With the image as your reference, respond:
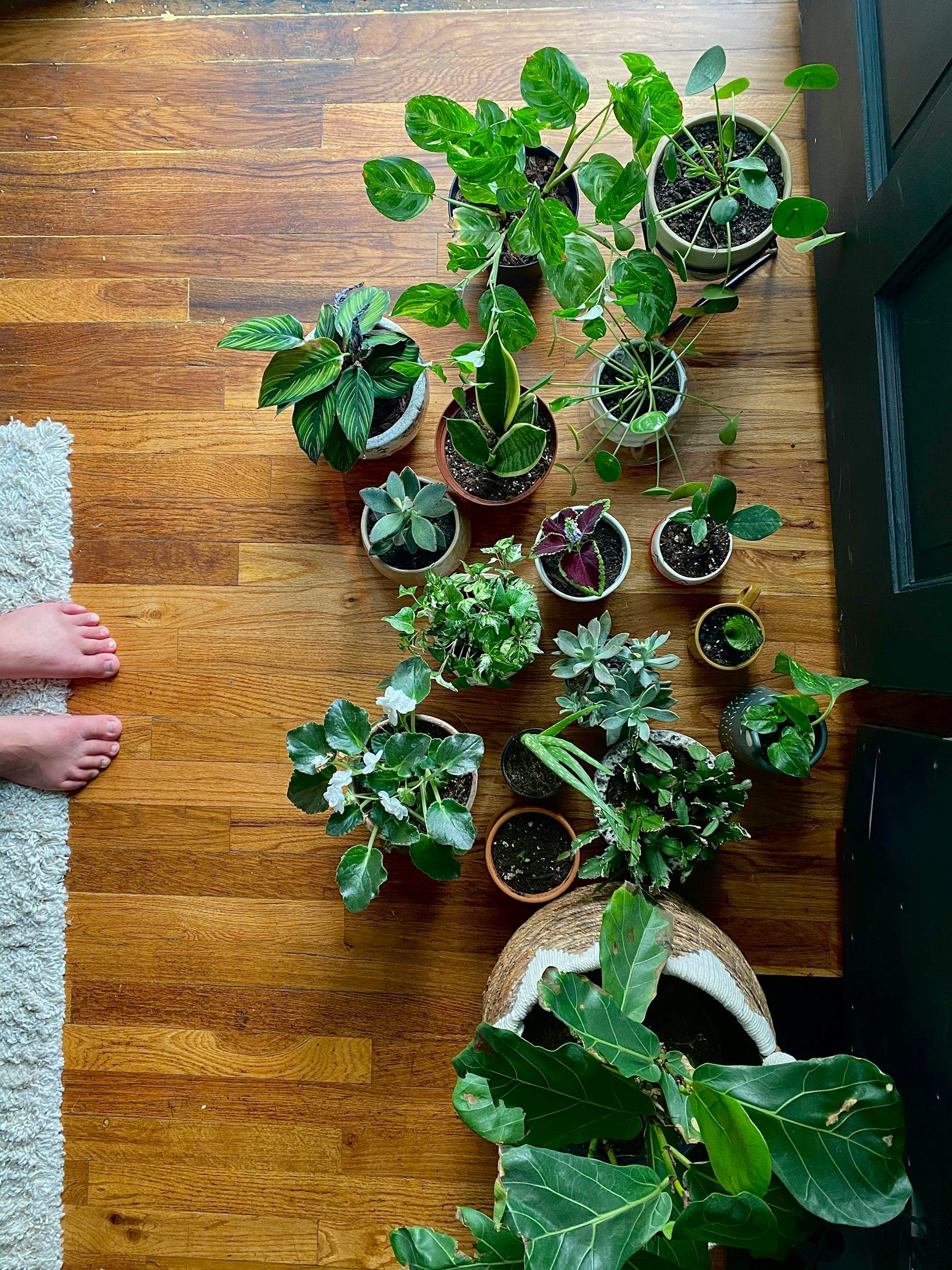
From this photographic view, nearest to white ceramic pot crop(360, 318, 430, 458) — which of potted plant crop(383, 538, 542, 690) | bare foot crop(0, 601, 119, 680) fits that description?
potted plant crop(383, 538, 542, 690)

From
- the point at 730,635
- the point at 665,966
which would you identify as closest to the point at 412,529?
the point at 730,635

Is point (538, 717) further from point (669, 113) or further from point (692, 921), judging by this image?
point (669, 113)

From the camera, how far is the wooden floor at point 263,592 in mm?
1648

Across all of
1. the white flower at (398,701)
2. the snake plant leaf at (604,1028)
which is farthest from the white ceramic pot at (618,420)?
the snake plant leaf at (604,1028)

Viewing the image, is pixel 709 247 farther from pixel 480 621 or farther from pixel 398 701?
pixel 398 701

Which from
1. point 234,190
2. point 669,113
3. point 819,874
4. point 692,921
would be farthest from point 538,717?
point 234,190

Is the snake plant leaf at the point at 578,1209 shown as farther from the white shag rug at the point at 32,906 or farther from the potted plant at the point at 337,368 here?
the white shag rug at the point at 32,906

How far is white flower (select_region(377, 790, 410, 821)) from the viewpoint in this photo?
1260mm

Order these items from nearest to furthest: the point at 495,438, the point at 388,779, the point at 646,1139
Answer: the point at 646,1139
the point at 388,779
the point at 495,438

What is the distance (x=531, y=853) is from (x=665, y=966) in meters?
0.43

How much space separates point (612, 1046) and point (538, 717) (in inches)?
32.7

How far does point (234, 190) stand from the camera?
1.80 metres

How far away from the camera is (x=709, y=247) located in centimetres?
154

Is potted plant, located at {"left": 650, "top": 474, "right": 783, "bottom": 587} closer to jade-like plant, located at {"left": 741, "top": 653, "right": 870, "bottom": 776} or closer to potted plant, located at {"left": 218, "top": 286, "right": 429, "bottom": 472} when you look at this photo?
jade-like plant, located at {"left": 741, "top": 653, "right": 870, "bottom": 776}
